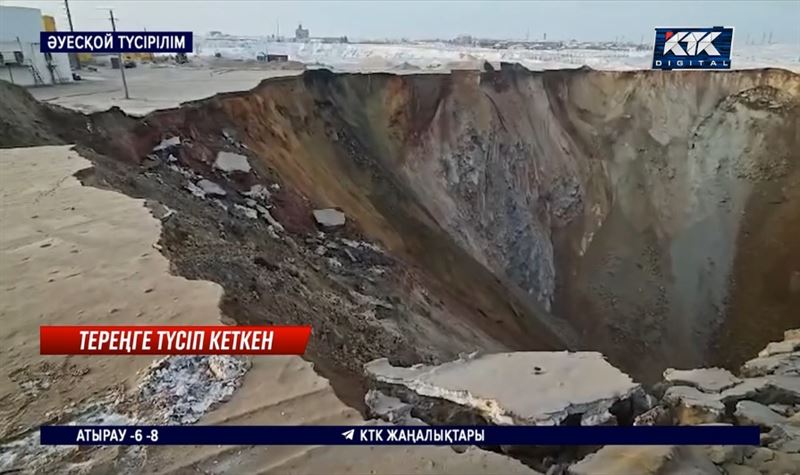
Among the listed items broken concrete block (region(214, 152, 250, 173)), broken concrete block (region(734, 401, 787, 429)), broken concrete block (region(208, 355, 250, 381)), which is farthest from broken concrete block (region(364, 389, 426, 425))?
broken concrete block (region(214, 152, 250, 173))

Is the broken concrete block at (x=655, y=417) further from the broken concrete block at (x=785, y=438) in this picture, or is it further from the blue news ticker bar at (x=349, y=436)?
the broken concrete block at (x=785, y=438)

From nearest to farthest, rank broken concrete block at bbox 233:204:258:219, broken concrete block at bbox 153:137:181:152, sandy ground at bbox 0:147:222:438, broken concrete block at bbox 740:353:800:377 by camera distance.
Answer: sandy ground at bbox 0:147:222:438 < broken concrete block at bbox 740:353:800:377 < broken concrete block at bbox 233:204:258:219 < broken concrete block at bbox 153:137:181:152

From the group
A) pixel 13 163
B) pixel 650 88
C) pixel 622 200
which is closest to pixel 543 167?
pixel 622 200

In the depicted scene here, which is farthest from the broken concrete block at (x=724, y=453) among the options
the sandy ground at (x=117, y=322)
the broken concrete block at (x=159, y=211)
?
the broken concrete block at (x=159, y=211)

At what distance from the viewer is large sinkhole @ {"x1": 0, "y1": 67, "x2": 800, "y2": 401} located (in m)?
8.13

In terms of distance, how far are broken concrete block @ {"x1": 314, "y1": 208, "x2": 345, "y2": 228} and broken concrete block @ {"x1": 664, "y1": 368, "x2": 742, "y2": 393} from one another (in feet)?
23.0

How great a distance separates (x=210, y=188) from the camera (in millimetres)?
9602

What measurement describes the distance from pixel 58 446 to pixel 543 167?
18.2 metres

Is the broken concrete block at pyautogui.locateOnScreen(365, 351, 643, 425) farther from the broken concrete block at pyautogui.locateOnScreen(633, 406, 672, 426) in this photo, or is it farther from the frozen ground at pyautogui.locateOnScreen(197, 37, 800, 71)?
the frozen ground at pyautogui.locateOnScreen(197, 37, 800, 71)

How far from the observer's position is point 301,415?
3.24 metres

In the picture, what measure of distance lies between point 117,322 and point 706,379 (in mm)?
4995

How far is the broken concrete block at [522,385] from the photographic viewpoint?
12.3ft

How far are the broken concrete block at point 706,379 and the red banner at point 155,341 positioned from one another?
11.4 feet

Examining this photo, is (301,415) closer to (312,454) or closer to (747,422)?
(312,454)
